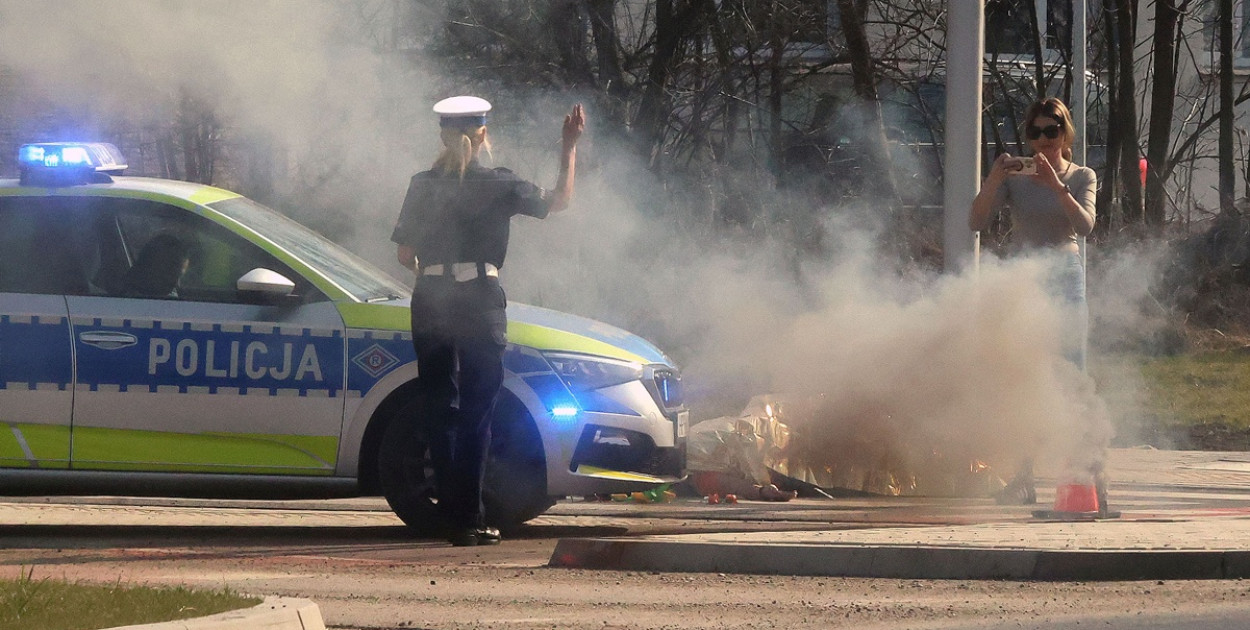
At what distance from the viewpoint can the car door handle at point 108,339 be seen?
6.52 m

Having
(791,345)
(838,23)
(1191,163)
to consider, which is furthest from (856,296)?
(1191,163)

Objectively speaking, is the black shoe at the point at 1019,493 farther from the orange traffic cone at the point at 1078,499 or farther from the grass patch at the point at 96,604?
the grass patch at the point at 96,604

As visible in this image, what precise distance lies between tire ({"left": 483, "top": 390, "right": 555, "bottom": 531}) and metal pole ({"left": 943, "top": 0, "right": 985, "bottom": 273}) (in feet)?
10.3

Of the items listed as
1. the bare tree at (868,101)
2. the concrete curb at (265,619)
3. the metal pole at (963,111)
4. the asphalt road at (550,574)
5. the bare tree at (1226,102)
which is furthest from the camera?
the bare tree at (1226,102)

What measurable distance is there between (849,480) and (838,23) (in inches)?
310

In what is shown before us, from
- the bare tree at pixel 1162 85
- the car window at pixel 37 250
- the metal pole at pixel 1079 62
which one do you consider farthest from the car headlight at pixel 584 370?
the bare tree at pixel 1162 85

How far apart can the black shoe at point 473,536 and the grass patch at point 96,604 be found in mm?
1697

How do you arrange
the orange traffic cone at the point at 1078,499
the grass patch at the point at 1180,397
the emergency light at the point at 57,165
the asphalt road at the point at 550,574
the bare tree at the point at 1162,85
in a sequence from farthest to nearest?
1. the bare tree at the point at 1162,85
2. the grass patch at the point at 1180,397
3. the orange traffic cone at the point at 1078,499
4. the emergency light at the point at 57,165
5. the asphalt road at the point at 550,574

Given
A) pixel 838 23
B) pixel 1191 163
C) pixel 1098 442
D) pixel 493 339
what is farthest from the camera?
pixel 1191 163

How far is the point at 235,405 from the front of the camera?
654cm

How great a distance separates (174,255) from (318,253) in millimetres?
617

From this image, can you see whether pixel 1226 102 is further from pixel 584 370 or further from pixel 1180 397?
pixel 584 370

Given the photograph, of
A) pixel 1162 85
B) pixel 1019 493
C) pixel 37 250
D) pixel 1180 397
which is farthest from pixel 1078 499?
pixel 1162 85

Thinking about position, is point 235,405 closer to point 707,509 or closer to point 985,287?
point 707,509
